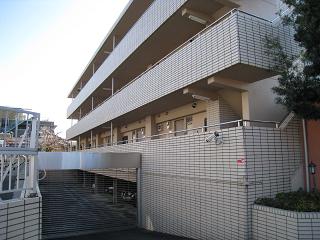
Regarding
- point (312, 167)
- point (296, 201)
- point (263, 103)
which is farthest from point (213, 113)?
point (296, 201)

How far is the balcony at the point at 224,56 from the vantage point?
9.15 metres

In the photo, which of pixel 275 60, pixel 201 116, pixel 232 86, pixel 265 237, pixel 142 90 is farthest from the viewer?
pixel 142 90

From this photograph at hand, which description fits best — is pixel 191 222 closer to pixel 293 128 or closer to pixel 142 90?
pixel 293 128

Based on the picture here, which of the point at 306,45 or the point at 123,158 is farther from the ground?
the point at 306,45

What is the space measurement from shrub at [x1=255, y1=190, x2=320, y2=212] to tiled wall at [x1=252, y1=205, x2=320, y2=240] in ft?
0.78

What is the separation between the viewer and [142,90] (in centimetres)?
1513

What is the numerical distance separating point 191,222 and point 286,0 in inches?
277

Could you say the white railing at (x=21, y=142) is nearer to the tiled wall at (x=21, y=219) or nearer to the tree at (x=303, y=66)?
the tiled wall at (x=21, y=219)

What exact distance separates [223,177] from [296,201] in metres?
2.00

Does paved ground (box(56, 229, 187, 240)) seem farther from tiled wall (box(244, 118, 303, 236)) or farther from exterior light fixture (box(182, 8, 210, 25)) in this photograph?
exterior light fixture (box(182, 8, 210, 25))

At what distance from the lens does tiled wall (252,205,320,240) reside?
7.13 m

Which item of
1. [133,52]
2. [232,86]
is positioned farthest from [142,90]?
[232,86]

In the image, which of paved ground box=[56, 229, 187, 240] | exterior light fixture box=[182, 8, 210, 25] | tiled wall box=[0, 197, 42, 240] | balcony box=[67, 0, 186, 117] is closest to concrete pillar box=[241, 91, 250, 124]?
exterior light fixture box=[182, 8, 210, 25]

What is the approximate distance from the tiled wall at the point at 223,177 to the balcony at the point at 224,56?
182 centimetres
